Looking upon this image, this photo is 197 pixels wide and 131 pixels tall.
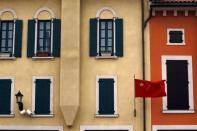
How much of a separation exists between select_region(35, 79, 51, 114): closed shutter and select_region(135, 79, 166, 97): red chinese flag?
480 centimetres

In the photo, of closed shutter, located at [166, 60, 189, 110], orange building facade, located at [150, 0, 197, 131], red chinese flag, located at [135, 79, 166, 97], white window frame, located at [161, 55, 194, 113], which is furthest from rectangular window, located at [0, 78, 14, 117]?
closed shutter, located at [166, 60, 189, 110]

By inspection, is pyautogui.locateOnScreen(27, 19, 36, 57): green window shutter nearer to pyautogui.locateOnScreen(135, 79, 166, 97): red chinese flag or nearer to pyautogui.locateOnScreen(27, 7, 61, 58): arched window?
pyautogui.locateOnScreen(27, 7, 61, 58): arched window

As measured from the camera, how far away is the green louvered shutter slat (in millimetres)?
28500

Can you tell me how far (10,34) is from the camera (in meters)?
29.4

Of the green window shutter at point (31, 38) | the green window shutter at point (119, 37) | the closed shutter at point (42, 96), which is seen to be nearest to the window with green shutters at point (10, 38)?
the green window shutter at point (31, 38)

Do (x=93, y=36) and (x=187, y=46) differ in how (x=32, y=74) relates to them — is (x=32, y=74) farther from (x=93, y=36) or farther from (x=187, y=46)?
(x=187, y=46)

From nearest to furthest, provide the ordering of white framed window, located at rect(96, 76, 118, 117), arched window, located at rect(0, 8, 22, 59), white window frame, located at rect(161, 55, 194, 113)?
1. white window frame, located at rect(161, 55, 194, 113)
2. white framed window, located at rect(96, 76, 118, 117)
3. arched window, located at rect(0, 8, 22, 59)

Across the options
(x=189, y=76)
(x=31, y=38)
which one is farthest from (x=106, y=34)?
(x=189, y=76)

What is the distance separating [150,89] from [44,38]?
654 centimetres

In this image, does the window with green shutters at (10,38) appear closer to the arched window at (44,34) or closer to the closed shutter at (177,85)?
the arched window at (44,34)

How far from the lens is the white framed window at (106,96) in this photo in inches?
1110

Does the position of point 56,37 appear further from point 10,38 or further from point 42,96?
point 42,96

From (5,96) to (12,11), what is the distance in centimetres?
477

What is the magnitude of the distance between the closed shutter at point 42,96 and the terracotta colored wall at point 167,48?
5608 millimetres
